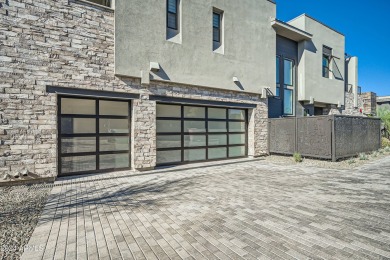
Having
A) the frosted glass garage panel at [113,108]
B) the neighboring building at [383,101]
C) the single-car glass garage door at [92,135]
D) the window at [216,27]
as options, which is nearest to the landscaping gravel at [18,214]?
the single-car glass garage door at [92,135]

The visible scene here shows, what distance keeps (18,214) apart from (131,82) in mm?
5305

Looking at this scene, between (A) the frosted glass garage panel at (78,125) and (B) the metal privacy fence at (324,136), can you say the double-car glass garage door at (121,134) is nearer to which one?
(A) the frosted glass garage panel at (78,125)

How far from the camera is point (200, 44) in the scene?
9.64 m

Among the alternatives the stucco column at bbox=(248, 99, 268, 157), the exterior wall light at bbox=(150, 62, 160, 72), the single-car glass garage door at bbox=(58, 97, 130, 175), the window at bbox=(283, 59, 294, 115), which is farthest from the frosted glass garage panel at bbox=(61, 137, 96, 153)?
the window at bbox=(283, 59, 294, 115)

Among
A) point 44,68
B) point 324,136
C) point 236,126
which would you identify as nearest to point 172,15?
point 44,68

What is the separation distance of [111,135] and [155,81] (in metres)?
2.73

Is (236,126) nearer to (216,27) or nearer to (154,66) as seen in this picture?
(216,27)

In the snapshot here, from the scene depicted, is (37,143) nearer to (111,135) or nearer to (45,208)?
(111,135)

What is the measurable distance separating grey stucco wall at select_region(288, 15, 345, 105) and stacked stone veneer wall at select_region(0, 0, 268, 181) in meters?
12.1

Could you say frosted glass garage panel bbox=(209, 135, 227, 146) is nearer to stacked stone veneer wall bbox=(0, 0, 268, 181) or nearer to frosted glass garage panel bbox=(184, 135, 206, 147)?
frosted glass garage panel bbox=(184, 135, 206, 147)

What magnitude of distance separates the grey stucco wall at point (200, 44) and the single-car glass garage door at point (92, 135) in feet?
5.31

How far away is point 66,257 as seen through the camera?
2.95 metres

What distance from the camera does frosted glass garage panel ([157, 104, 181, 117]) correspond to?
918 centimetres

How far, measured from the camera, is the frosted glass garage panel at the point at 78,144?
7.23m
